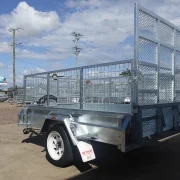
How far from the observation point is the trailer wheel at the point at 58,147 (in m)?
4.59

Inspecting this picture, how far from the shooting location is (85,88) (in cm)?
499

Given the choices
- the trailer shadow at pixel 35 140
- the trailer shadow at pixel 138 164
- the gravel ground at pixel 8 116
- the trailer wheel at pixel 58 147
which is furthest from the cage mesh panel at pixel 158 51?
the gravel ground at pixel 8 116

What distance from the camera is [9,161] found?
5.36 meters

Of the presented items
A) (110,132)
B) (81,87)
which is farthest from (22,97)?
(110,132)

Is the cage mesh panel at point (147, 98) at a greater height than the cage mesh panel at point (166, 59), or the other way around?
the cage mesh panel at point (166, 59)

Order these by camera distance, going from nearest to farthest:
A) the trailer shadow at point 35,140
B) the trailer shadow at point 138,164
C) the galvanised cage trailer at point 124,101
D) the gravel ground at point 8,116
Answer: the galvanised cage trailer at point 124,101 < the trailer shadow at point 138,164 < the trailer shadow at point 35,140 < the gravel ground at point 8,116

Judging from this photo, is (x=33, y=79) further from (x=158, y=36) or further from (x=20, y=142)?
(x=158, y=36)

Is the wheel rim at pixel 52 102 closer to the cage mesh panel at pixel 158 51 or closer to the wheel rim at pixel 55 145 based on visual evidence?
the wheel rim at pixel 55 145

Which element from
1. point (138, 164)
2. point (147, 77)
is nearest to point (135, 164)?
point (138, 164)

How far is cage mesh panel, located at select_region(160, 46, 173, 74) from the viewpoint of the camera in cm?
488

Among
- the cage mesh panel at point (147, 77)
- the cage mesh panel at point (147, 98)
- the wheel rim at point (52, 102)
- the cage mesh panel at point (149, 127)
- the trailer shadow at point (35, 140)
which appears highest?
the cage mesh panel at point (147, 77)

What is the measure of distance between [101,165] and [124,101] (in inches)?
59.8

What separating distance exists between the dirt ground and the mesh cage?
1334 millimetres

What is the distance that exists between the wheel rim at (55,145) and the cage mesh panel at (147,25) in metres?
2.55
